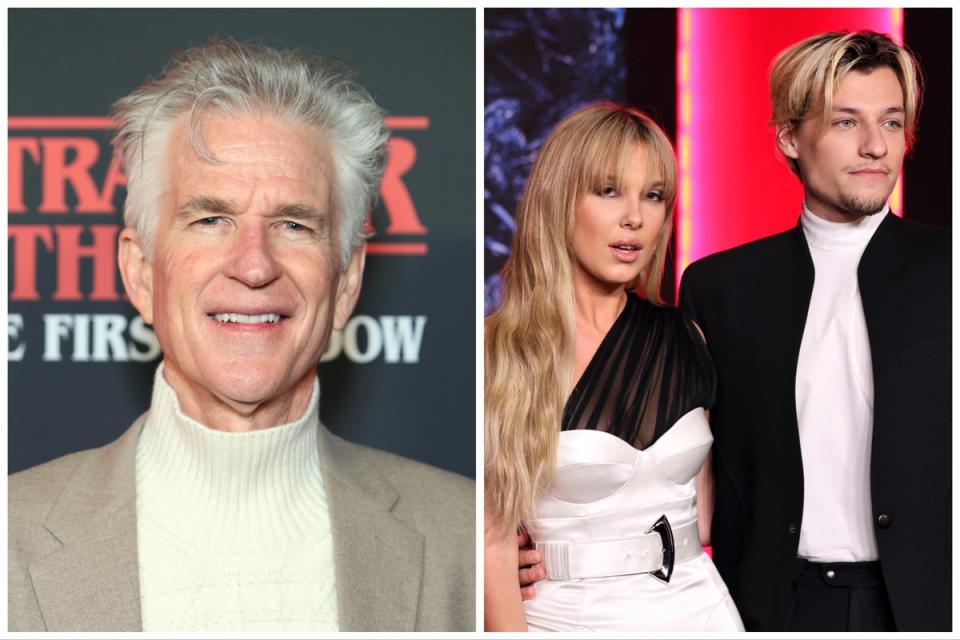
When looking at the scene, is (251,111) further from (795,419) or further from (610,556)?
(795,419)

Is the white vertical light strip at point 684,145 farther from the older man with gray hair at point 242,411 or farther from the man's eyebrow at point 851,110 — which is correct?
the older man with gray hair at point 242,411

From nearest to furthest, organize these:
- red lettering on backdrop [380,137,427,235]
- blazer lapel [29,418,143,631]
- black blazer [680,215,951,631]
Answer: blazer lapel [29,418,143,631]
black blazer [680,215,951,631]
red lettering on backdrop [380,137,427,235]

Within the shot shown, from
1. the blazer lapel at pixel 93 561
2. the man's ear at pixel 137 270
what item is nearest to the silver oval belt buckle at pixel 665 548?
the blazer lapel at pixel 93 561

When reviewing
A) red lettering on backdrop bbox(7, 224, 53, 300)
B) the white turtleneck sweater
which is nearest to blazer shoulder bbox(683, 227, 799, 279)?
the white turtleneck sweater

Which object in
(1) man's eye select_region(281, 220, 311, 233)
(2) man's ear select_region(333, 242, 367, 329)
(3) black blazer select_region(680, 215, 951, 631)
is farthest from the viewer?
(2) man's ear select_region(333, 242, 367, 329)

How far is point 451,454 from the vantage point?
369 centimetres

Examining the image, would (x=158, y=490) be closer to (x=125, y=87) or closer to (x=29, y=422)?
(x=29, y=422)

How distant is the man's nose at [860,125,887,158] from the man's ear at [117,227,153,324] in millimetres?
2006

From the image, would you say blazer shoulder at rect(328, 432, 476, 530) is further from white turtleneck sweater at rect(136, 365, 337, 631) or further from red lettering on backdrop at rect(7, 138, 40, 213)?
red lettering on backdrop at rect(7, 138, 40, 213)

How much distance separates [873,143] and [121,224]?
2.23 metres

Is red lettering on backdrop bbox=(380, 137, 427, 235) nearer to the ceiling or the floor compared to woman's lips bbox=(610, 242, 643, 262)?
nearer to the ceiling

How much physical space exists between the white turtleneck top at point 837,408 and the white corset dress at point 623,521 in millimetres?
325

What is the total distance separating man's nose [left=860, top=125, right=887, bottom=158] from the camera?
3.22m

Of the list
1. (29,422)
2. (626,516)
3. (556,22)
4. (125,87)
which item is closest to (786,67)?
(556,22)
